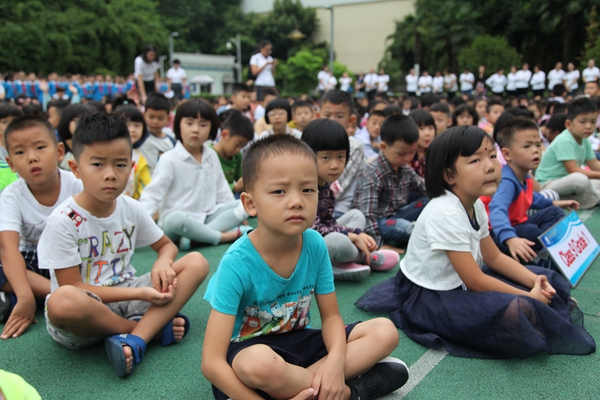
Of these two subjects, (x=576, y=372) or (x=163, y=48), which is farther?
(x=163, y=48)

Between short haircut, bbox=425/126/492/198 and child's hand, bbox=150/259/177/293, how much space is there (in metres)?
1.23

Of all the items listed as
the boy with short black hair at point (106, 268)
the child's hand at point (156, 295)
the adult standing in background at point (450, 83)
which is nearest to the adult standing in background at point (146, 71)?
A: the boy with short black hair at point (106, 268)

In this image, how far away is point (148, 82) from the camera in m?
8.35

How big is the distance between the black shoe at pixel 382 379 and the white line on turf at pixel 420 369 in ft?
0.23

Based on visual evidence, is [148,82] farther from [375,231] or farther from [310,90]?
[310,90]

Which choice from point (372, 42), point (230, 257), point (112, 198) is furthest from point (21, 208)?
point (372, 42)

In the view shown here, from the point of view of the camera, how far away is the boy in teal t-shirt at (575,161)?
4426mm

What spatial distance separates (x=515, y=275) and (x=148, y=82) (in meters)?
7.31

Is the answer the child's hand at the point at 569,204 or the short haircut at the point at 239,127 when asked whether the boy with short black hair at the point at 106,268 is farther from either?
the child's hand at the point at 569,204

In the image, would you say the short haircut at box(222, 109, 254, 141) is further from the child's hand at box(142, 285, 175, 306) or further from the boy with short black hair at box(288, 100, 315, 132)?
the child's hand at box(142, 285, 175, 306)

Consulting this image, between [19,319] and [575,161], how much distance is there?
4446mm

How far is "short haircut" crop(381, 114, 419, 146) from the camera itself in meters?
3.44

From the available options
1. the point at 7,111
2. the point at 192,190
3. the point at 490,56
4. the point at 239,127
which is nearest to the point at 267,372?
the point at 192,190

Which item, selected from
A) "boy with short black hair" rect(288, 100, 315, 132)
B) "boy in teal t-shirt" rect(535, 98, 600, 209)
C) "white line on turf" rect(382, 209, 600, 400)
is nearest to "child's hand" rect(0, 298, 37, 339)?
"white line on turf" rect(382, 209, 600, 400)
